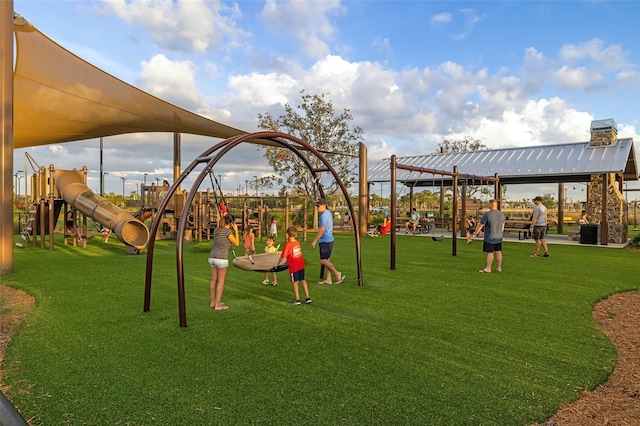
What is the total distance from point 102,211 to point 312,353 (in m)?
12.2

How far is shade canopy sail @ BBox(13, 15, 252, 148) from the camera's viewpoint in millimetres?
8453

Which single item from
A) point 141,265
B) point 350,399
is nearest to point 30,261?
point 141,265

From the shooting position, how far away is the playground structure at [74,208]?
45.1ft

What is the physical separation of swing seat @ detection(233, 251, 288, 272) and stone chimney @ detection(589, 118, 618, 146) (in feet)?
61.6

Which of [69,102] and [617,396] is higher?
[69,102]

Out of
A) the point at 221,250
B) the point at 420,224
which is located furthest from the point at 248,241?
the point at 420,224

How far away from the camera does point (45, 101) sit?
9.09 metres

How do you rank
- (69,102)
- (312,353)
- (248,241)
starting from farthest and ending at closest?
1. (69,102)
2. (248,241)
3. (312,353)

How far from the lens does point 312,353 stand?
4473 mm

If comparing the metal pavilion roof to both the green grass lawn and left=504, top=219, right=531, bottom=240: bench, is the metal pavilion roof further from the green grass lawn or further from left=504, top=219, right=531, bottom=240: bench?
the green grass lawn

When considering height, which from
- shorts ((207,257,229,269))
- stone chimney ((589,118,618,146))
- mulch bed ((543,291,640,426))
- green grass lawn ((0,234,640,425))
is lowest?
mulch bed ((543,291,640,426))

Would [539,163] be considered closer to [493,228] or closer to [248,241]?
[493,228]

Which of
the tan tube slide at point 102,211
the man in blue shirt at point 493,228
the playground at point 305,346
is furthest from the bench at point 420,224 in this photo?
the tan tube slide at point 102,211

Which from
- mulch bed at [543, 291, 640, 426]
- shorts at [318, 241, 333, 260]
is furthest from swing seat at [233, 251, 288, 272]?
mulch bed at [543, 291, 640, 426]
